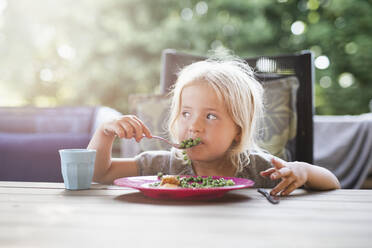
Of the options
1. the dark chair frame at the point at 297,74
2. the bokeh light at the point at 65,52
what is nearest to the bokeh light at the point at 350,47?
the bokeh light at the point at 65,52

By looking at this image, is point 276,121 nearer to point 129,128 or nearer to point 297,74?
point 297,74

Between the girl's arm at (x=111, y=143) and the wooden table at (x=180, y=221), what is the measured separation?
0.24 meters

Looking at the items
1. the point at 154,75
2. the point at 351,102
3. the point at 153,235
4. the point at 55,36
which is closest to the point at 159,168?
the point at 153,235

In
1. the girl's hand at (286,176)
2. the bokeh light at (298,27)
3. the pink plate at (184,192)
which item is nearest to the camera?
the pink plate at (184,192)

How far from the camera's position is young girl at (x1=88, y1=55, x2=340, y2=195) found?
1.29 metres

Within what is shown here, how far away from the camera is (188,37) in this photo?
28.0 feet

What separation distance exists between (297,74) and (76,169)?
4.91 feet

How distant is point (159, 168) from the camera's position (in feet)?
4.90

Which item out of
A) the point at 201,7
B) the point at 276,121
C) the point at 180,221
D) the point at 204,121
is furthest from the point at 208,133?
the point at 201,7

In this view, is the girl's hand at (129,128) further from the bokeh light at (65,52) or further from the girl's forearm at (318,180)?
the bokeh light at (65,52)

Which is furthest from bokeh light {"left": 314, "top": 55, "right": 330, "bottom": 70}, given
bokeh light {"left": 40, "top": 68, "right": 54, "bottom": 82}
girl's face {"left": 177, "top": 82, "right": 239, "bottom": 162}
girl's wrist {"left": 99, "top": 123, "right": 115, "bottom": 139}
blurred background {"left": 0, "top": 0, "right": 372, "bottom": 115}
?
girl's wrist {"left": 99, "top": 123, "right": 115, "bottom": 139}

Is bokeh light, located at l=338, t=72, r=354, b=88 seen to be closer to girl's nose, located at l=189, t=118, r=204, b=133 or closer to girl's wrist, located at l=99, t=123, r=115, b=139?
girl's nose, located at l=189, t=118, r=204, b=133

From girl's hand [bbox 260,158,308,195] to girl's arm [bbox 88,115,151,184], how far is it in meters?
0.37

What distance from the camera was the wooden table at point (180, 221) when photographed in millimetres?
565
